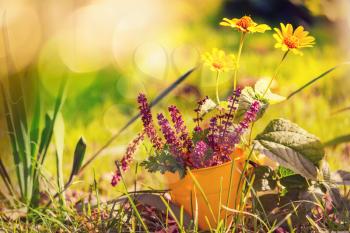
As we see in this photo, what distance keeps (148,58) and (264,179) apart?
9.50ft

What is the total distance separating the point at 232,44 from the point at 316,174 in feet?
10.8

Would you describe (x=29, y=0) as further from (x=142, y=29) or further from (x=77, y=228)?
(x=77, y=228)

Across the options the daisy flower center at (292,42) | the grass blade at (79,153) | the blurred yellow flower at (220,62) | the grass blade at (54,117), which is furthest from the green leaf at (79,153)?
the daisy flower center at (292,42)

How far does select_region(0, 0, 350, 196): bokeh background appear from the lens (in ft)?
12.2

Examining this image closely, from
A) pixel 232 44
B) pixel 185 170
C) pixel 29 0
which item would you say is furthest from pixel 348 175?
pixel 232 44

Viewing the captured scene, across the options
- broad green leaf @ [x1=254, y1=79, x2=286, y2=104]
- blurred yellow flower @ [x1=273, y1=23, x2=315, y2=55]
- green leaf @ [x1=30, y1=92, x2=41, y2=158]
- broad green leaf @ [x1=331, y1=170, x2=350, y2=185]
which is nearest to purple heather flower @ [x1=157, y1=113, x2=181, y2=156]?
broad green leaf @ [x1=254, y1=79, x2=286, y2=104]

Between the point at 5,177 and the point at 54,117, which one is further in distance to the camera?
the point at 5,177

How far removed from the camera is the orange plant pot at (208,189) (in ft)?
6.23

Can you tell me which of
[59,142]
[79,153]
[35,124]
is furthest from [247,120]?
[35,124]

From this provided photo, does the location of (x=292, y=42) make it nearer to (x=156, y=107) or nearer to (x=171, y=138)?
(x=171, y=138)

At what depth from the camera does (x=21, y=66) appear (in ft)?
8.91

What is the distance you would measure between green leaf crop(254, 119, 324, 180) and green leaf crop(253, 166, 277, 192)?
0.35 ft

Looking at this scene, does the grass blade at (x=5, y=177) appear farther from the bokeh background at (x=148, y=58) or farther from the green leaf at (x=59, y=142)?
the bokeh background at (x=148, y=58)

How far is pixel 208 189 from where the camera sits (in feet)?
6.30
